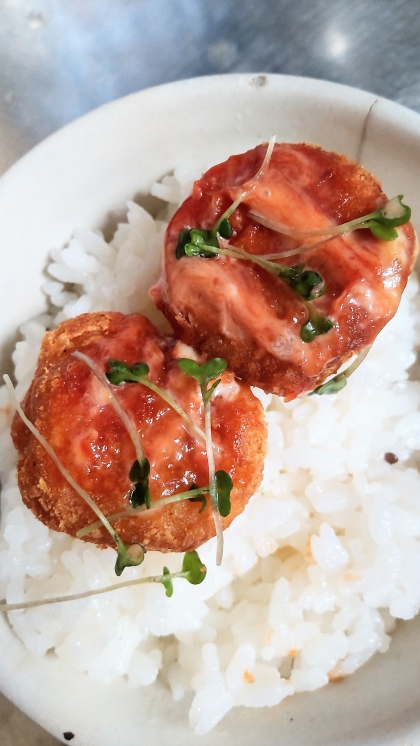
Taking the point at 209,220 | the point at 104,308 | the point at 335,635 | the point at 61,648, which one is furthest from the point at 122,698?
the point at 209,220

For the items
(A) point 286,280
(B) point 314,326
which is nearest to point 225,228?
(A) point 286,280

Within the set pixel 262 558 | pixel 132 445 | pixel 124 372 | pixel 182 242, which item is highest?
pixel 182 242

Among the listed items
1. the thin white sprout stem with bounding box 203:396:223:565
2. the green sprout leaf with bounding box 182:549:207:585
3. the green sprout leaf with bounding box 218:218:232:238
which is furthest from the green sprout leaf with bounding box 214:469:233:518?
the green sprout leaf with bounding box 218:218:232:238

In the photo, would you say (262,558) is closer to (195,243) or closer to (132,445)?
(132,445)

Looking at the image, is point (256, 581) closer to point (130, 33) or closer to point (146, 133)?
point (146, 133)

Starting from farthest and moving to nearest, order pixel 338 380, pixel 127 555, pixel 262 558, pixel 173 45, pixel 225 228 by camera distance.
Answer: pixel 173 45
pixel 262 558
pixel 338 380
pixel 225 228
pixel 127 555

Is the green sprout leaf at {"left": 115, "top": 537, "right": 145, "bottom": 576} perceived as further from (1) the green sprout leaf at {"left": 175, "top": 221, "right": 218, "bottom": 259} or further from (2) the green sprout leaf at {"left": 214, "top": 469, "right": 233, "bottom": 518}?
(1) the green sprout leaf at {"left": 175, "top": 221, "right": 218, "bottom": 259}
